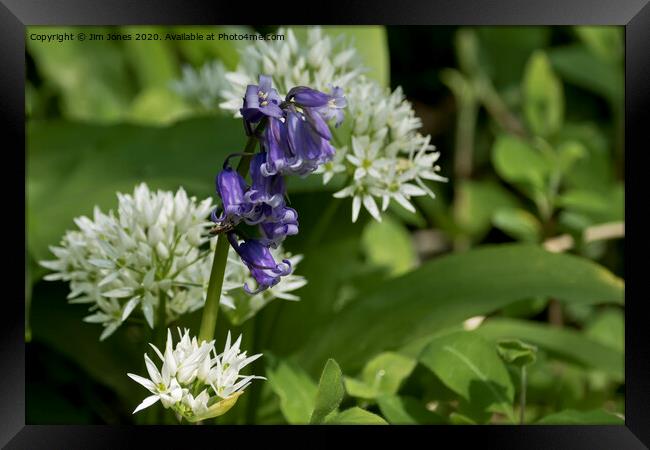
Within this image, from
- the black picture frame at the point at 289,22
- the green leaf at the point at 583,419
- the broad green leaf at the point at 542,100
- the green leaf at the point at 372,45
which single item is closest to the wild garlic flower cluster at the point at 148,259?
the black picture frame at the point at 289,22

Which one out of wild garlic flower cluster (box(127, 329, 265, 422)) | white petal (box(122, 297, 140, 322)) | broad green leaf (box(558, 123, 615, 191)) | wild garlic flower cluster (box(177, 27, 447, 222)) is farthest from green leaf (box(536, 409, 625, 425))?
broad green leaf (box(558, 123, 615, 191))

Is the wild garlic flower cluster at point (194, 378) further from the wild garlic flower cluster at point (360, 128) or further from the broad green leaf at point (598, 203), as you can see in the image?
the broad green leaf at point (598, 203)

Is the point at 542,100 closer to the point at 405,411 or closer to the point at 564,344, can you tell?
the point at 564,344

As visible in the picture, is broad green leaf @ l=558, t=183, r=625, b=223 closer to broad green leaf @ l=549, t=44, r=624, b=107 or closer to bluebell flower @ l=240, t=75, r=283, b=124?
broad green leaf @ l=549, t=44, r=624, b=107

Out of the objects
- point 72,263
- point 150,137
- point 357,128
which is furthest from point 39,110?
point 357,128

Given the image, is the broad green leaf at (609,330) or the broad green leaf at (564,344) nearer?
the broad green leaf at (564,344)

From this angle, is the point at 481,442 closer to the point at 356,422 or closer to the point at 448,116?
the point at 356,422
